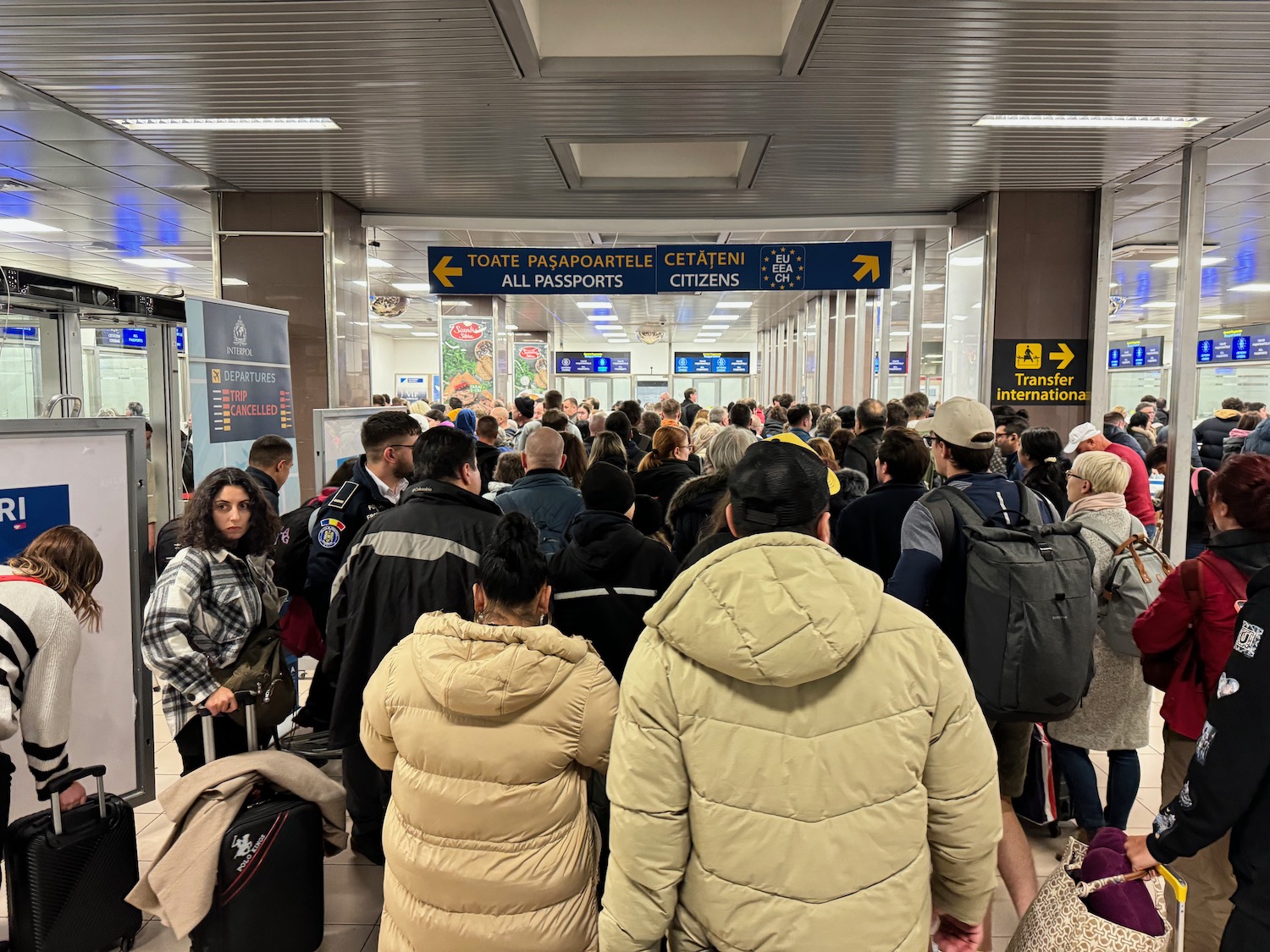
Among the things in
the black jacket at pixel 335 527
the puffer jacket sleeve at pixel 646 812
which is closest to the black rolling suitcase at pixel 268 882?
the black jacket at pixel 335 527

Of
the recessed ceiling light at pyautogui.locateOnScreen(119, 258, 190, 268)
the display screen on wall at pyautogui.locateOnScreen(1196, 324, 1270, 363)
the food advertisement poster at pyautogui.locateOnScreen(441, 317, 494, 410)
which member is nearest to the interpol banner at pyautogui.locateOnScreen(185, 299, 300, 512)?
the recessed ceiling light at pyautogui.locateOnScreen(119, 258, 190, 268)

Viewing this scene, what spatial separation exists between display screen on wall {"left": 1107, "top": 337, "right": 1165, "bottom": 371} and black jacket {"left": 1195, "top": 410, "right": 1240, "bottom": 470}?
8.88 m

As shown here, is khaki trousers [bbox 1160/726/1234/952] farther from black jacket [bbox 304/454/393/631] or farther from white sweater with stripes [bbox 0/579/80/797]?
white sweater with stripes [bbox 0/579/80/797]

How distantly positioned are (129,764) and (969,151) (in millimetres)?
6323

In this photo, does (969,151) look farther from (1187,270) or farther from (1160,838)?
(1160,838)

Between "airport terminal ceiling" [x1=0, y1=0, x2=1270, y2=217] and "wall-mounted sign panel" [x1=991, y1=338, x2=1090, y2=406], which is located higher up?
"airport terminal ceiling" [x1=0, y1=0, x2=1270, y2=217]

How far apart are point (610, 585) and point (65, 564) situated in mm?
1709

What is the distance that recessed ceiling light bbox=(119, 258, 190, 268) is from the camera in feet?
41.6

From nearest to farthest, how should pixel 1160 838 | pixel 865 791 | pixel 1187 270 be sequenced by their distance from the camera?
pixel 865 791
pixel 1160 838
pixel 1187 270

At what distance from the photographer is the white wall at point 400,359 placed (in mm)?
31172

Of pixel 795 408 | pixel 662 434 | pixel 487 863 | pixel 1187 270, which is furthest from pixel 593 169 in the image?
pixel 487 863

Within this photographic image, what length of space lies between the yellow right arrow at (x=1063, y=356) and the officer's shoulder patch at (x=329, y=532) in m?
6.51

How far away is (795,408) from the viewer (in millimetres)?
6621

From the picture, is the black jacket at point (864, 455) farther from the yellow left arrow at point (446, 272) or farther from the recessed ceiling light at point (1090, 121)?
the yellow left arrow at point (446, 272)
